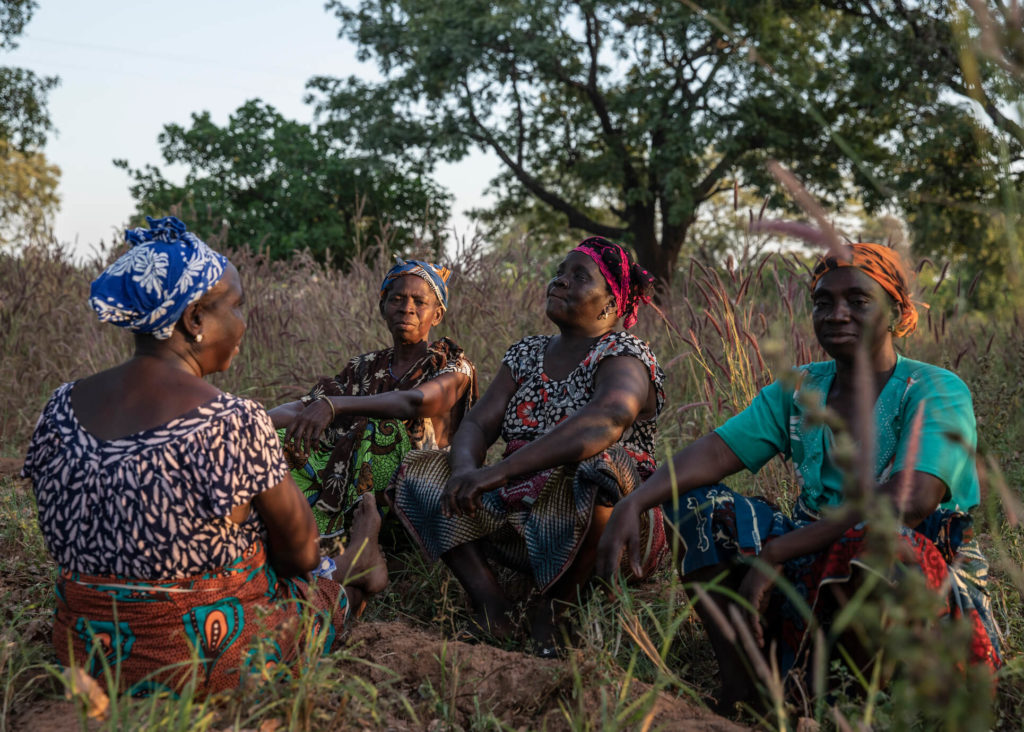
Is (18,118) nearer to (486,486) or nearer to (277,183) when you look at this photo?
(277,183)

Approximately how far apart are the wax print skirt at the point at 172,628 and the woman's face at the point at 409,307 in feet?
6.31

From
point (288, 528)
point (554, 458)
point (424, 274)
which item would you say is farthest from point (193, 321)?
point (424, 274)

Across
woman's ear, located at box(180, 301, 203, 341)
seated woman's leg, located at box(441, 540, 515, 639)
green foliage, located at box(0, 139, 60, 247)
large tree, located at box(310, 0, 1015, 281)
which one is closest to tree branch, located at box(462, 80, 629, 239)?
large tree, located at box(310, 0, 1015, 281)

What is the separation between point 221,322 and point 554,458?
123 centimetres

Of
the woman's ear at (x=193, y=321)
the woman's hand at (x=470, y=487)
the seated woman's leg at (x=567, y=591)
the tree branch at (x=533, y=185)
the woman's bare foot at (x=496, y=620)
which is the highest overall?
the tree branch at (x=533, y=185)

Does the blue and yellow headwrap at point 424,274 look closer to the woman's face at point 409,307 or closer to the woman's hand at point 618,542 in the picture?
the woman's face at point 409,307

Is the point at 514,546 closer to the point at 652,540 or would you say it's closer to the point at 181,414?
the point at 652,540

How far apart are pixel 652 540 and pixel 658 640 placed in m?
0.33

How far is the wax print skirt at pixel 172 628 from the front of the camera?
218 cm

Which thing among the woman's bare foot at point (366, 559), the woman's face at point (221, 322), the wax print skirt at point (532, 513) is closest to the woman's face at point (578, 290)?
the wax print skirt at point (532, 513)

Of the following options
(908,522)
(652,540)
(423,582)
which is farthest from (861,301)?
(423,582)

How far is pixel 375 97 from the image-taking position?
21500 mm

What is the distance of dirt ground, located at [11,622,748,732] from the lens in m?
2.20

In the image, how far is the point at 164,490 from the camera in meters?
2.09
